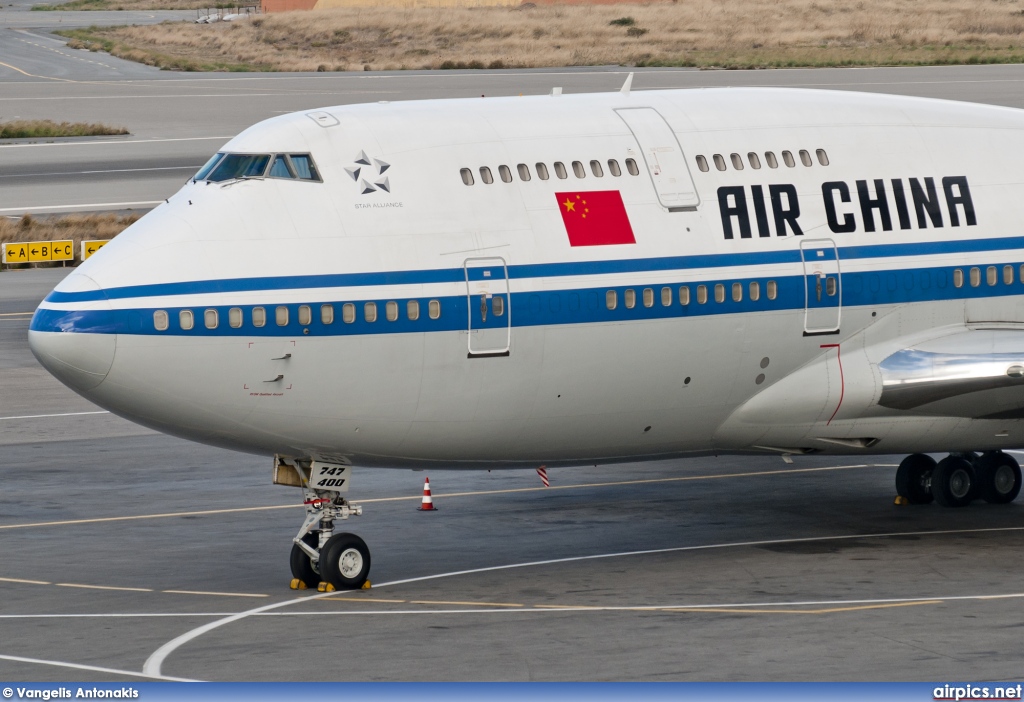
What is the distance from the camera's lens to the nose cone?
24.5m

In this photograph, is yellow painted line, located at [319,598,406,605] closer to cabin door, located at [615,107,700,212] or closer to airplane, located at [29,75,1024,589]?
airplane, located at [29,75,1024,589]

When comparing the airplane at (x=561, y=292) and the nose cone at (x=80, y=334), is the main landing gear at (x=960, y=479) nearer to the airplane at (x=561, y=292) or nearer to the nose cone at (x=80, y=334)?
the airplane at (x=561, y=292)

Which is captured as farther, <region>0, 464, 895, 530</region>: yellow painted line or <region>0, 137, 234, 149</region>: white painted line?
<region>0, 137, 234, 149</region>: white painted line

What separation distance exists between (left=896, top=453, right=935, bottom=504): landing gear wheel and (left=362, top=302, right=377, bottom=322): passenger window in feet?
41.6

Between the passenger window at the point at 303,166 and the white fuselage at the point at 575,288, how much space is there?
0.46 ft

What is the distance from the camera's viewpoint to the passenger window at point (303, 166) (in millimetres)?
26047

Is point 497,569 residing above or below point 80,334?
below

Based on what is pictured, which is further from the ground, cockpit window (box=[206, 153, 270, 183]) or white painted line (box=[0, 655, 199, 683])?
cockpit window (box=[206, 153, 270, 183])

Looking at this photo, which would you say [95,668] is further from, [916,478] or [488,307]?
[916,478]

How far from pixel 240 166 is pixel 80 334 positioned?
148 inches

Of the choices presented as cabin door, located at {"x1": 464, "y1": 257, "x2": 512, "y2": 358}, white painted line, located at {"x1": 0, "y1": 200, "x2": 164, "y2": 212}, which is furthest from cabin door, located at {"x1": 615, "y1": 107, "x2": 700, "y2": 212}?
white painted line, located at {"x1": 0, "y1": 200, "x2": 164, "y2": 212}

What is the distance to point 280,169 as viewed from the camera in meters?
26.1
